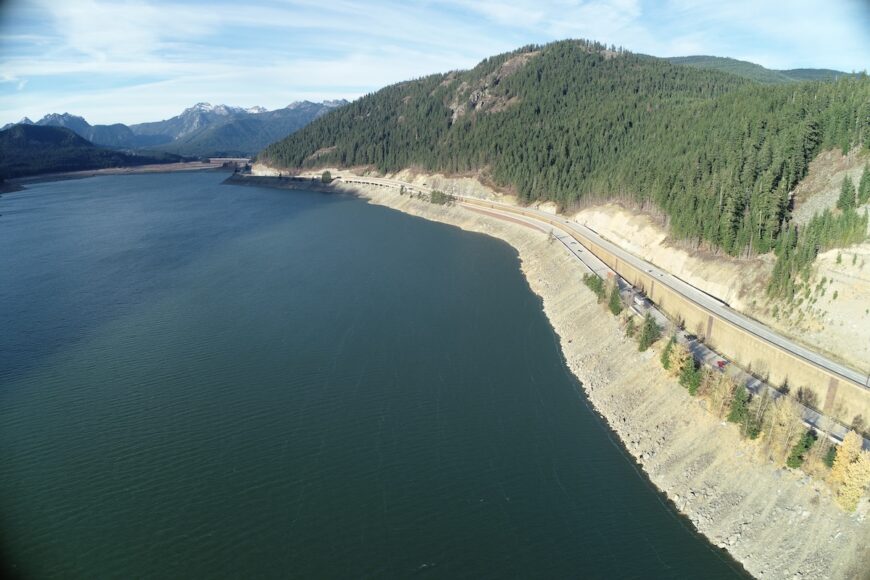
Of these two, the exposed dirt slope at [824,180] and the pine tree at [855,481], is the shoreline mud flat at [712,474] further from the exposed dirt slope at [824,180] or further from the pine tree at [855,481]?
the exposed dirt slope at [824,180]

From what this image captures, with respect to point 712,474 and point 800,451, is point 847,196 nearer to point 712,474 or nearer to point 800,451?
point 800,451

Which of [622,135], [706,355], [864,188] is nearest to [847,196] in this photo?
[864,188]

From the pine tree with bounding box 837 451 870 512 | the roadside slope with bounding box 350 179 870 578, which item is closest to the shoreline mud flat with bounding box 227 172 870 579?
the roadside slope with bounding box 350 179 870 578

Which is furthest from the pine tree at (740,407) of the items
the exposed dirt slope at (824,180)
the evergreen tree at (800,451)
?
the exposed dirt slope at (824,180)

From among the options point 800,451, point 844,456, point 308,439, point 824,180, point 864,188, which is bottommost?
point 308,439

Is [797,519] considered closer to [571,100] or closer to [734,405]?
[734,405]

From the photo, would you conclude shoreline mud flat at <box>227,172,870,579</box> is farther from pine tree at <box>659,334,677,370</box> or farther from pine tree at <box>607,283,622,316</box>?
pine tree at <box>659,334,677,370</box>
